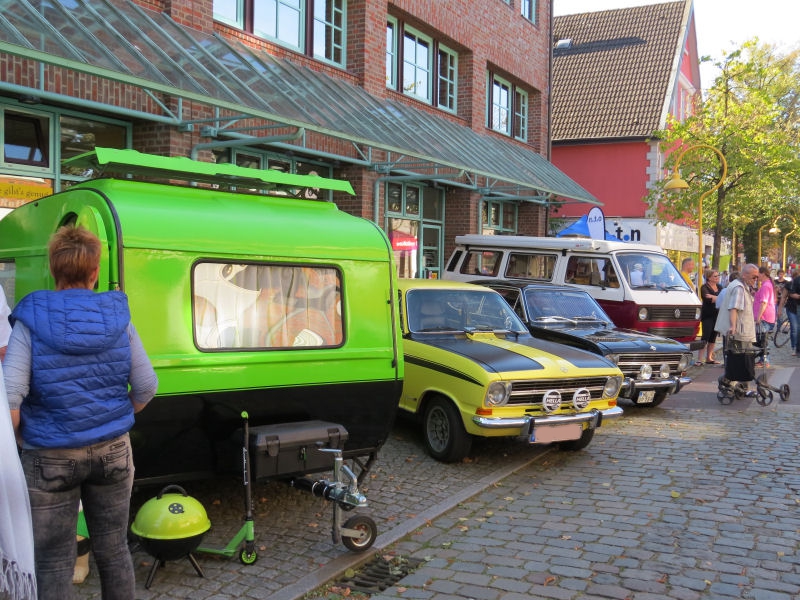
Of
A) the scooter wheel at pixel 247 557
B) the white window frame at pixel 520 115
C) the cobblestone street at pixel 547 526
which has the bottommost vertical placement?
the cobblestone street at pixel 547 526

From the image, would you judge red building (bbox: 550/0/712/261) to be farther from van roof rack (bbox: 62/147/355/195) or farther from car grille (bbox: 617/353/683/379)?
van roof rack (bbox: 62/147/355/195)

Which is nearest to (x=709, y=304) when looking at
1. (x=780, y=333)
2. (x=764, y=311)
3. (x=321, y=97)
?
(x=764, y=311)

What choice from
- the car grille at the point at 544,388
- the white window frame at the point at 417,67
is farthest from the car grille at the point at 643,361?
the white window frame at the point at 417,67

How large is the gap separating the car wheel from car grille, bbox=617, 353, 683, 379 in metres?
1.65

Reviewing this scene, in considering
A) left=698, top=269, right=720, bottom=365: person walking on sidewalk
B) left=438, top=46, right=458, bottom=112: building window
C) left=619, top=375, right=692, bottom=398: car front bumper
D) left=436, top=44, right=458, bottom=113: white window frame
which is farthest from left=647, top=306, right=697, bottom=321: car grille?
left=438, top=46, right=458, bottom=112: building window

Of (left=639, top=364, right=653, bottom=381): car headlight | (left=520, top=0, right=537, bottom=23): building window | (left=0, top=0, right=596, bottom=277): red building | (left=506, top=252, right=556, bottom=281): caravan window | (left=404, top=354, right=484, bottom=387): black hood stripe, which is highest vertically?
(left=520, top=0, right=537, bottom=23): building window

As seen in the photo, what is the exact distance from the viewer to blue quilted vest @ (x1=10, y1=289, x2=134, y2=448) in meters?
3.27

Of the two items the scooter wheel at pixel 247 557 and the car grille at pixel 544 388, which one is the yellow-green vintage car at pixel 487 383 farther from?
the scooter wheel at pixel 247 557

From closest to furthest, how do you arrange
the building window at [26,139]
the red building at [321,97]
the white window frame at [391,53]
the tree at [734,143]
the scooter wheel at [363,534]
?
the scooter wheel at [363,534]
the red building at [321,97]
the building window at [26,139]
the white window frame at [391,53]
the tree at [734,143]

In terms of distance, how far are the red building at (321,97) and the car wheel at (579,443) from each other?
5104mm

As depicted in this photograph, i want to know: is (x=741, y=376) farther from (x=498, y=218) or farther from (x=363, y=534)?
(x=498, y=218)

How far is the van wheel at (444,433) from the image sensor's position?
23.6 ft

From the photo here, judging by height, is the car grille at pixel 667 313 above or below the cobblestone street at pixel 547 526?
above

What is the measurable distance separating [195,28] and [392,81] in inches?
227
